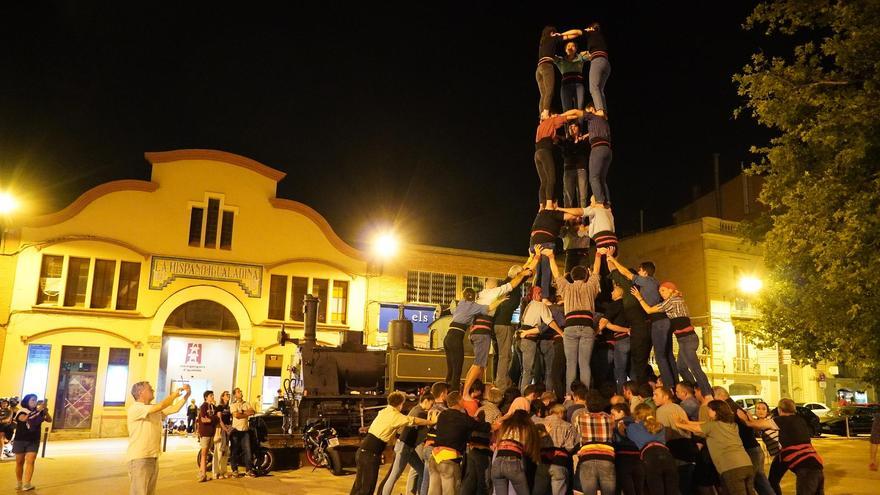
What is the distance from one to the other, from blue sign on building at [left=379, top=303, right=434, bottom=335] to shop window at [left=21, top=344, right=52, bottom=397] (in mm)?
12099

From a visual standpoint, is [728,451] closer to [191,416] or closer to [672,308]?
[672,308]

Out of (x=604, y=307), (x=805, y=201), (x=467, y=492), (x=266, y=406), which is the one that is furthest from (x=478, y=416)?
(x=266, y=406)

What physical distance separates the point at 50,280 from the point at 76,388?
3.94m

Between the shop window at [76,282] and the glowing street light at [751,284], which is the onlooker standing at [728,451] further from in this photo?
the glowing street light at [751,284]

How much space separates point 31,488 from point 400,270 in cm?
1768

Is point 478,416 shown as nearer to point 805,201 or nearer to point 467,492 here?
point 467,492

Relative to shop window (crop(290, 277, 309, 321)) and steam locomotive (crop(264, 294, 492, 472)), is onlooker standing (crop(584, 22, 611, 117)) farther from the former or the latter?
shop window (crop(290, 277, 309, 321))

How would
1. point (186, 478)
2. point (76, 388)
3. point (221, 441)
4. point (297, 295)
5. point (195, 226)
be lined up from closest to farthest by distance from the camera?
point (186, 478)
point (221, 441)
point (76, 388)
point (195, 226)
point (297, 295)

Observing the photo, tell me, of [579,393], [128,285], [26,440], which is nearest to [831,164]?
[579,393]

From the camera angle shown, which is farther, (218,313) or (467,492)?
(218,313)

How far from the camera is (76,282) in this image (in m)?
24.0

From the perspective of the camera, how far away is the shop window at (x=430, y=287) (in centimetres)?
2875

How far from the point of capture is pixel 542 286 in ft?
37.7

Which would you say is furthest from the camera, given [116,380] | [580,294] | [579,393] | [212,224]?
[212,224]
